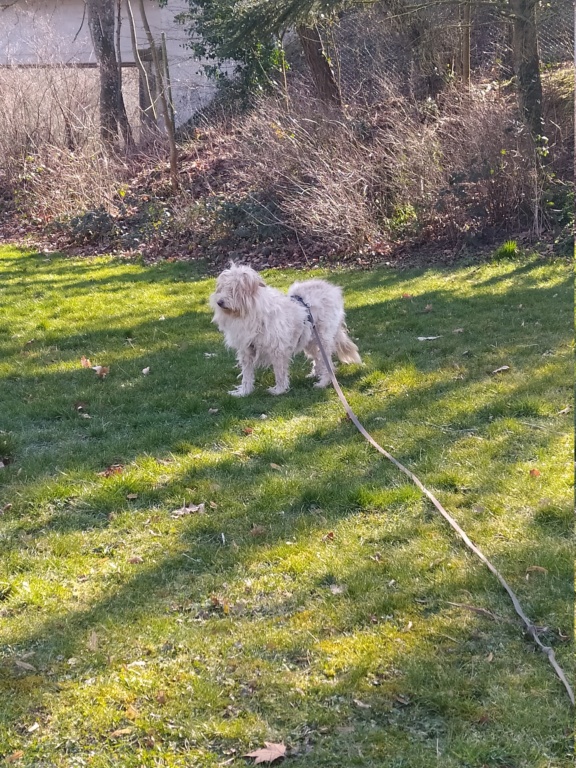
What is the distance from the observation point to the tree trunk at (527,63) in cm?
1206

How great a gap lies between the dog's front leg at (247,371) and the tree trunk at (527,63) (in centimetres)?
768

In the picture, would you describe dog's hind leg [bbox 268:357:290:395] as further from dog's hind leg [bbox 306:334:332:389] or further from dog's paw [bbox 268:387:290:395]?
dog's hind leg [bbox 306:334:332:389]

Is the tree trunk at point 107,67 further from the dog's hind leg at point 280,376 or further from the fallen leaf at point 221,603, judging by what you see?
the fallen leaf at point 221,603

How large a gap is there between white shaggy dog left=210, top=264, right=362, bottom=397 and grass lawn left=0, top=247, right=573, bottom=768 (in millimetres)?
305

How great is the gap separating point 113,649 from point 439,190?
1043 centimetres

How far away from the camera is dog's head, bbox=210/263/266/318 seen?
640 centimetres

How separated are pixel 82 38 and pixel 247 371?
73.1 ft

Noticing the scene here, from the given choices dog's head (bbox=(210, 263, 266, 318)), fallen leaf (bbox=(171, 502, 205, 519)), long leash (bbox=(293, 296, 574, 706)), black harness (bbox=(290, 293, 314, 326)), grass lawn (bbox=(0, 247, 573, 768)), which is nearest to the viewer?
grass lawn (bbox=(0, 247, 573, 768))

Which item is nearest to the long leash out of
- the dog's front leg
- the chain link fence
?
the dog's front leg

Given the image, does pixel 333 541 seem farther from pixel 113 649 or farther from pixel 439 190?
pixel 439 190

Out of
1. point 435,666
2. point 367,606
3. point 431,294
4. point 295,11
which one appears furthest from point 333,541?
point 295,11

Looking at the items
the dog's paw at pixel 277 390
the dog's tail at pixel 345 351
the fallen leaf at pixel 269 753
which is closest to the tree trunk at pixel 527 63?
the dog's tail at pixel 345 351

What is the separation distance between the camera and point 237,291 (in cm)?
640

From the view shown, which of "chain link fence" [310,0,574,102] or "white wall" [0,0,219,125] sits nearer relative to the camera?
"chain link fence" [310,0,574,102]
